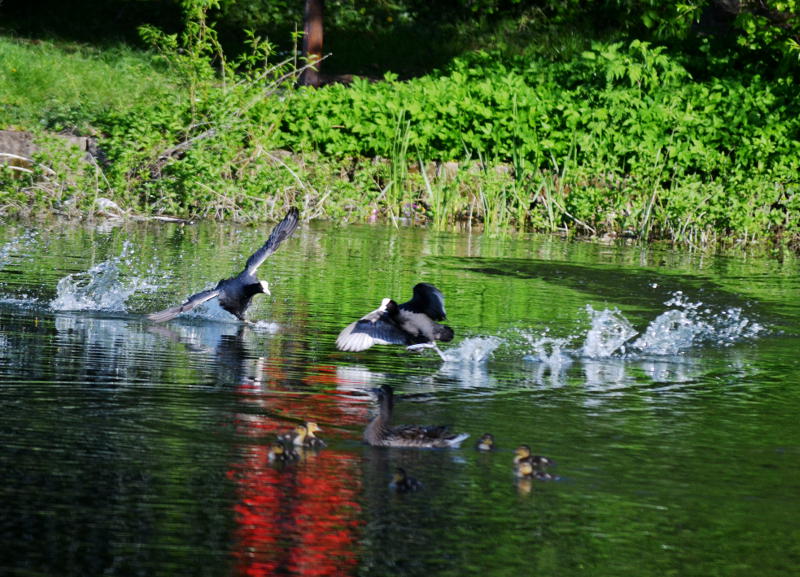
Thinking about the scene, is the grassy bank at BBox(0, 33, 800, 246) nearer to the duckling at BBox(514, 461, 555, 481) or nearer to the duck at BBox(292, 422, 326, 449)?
the duck at BBox(292, 422, 326, 449)

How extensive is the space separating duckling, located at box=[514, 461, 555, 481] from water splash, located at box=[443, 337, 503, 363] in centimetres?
353

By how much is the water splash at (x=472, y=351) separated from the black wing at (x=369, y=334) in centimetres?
58

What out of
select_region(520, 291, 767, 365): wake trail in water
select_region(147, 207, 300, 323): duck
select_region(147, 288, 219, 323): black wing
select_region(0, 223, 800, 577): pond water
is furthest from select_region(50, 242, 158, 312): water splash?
select_region(520, 291, 767, 365): wake trail in water

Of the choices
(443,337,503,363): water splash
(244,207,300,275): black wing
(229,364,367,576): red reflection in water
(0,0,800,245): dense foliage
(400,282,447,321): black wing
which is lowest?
(229,364,367,576): red reflection in water

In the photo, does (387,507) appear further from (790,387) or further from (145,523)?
(790,387)

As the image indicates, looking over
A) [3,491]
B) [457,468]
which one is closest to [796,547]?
[457,468]

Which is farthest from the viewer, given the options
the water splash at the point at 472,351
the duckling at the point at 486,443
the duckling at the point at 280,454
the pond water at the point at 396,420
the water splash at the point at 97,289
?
the water splash at the point at 97,289

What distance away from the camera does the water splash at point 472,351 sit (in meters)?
10.4

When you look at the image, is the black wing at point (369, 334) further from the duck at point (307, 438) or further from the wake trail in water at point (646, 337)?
the duck at point (307, 438)

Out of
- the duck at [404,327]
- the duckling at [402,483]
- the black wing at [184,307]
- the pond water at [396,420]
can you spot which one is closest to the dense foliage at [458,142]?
the pond water at [396,420]

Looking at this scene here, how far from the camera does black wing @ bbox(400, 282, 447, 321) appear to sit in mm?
10516

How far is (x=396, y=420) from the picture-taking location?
8.05 metres

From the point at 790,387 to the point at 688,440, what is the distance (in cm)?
216

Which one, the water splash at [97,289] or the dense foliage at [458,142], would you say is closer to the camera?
the water splash at [97,289]
